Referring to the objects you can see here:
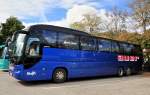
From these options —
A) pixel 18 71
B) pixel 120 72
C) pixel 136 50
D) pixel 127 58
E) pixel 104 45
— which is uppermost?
pixel 104 45

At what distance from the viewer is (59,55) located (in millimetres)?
16578

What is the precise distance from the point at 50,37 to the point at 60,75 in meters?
2.37

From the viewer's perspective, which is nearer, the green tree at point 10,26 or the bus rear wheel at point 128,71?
the bus rear wheel at point 128,71

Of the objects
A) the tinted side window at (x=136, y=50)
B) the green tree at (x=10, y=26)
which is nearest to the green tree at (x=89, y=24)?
the green tree at (x=10, y=26)

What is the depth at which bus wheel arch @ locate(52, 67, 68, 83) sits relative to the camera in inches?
651

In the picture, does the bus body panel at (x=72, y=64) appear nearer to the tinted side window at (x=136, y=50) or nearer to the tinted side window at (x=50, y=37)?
the tinted side window at (x=50, y=37)

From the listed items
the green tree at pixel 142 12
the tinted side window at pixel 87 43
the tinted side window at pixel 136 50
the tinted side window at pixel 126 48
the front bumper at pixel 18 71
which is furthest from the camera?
the green tree at pixel 142 12

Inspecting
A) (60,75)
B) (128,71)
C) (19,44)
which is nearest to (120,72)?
(128,71)

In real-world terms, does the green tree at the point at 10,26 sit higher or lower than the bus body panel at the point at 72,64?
higher

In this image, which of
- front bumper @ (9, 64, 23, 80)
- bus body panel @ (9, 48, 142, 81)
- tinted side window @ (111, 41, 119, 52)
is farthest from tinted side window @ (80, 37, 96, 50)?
front bumper @ (9, 64, 23, 80)

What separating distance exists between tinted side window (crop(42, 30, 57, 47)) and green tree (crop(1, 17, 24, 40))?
108 ft

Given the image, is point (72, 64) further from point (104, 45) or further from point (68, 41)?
point (104, 45)

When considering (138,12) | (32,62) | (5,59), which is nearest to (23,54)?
(32,62)

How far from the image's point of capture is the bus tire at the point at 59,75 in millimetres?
16562
